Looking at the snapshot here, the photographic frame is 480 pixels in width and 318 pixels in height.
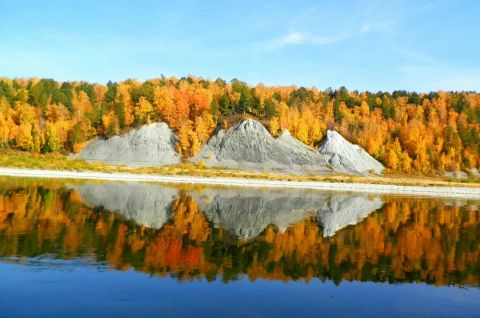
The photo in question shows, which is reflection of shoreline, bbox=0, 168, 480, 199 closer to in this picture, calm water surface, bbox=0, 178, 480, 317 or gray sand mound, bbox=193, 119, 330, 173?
gray sand mound, bbox=193, 119, 330, 173

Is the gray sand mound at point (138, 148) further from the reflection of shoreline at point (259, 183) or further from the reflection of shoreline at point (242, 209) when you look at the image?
the reflection of shoreline at point (242, 209)

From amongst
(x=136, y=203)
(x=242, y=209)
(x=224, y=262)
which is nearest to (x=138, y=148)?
(x=136, y=203)

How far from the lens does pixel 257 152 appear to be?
3846 inches

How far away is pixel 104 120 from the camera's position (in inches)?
4245

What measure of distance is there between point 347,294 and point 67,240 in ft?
44.2

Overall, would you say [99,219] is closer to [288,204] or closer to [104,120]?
[288,204]

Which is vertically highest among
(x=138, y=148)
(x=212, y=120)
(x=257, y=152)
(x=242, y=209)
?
(x=212, y=120)

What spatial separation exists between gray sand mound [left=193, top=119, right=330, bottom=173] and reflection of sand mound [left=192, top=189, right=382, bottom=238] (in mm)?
43167

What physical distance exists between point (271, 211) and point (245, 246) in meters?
14.8

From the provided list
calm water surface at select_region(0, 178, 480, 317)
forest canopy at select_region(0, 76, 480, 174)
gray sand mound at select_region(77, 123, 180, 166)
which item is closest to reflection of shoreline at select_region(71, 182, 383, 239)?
calm water surface at select_region(0, 178, 480, 317)

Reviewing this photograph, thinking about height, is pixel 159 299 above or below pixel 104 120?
below

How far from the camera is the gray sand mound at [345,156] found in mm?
98250

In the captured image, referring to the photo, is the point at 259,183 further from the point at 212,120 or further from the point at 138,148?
the point at 212,120

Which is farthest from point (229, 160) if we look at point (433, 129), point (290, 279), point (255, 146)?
point (290, 279)
